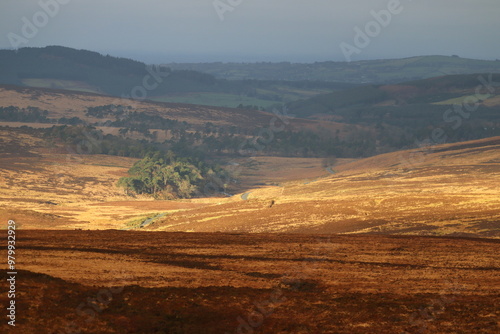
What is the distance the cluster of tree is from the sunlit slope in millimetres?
8582

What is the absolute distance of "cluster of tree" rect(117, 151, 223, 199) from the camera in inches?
2090

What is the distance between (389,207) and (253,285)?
58.4 ft

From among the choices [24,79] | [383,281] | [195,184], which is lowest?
[195,184]

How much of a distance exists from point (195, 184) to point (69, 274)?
44437 mm

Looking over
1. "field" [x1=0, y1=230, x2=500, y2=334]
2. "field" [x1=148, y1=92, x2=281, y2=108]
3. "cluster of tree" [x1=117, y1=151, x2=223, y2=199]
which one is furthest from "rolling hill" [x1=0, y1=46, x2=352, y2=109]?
"field" [x1=0, y1=230, x2=500, y2=334]

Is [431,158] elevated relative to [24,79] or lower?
lower

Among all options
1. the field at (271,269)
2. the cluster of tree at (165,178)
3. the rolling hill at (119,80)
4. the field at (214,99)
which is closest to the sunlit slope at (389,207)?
the field at (271,269)

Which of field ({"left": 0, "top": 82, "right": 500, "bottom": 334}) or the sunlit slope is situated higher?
field ({"left": 0, "top": 82, "right": 500, "bottom": 334})

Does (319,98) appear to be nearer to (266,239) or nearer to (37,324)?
(266,239)

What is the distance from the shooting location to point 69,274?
12492mm

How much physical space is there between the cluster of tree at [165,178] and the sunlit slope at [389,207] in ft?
28.2

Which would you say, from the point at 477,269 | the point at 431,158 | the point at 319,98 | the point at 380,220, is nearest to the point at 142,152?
the point at 431,158

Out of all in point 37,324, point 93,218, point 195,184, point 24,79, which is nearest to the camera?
point 37,324

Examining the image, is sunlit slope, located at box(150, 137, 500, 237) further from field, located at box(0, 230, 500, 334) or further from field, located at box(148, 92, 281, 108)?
field, located at box(148, 92, 281, 108)
